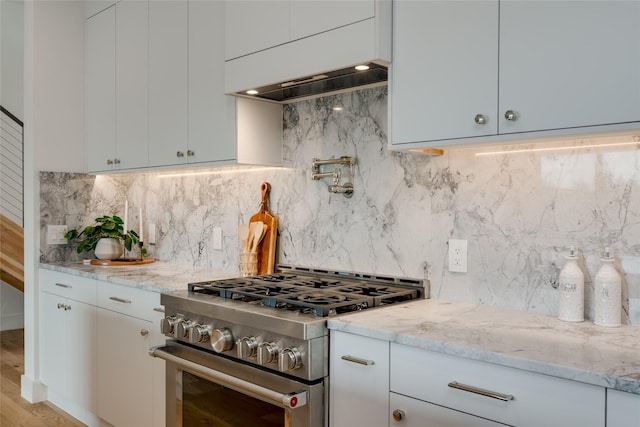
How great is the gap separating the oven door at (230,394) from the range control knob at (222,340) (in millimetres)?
63

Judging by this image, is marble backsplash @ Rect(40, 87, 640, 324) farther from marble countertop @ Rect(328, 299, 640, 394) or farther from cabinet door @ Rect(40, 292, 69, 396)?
cabinet door @ Rect(40, 292, 69, 396)

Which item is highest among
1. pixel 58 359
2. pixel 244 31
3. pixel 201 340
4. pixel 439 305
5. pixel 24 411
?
pixel 244 31

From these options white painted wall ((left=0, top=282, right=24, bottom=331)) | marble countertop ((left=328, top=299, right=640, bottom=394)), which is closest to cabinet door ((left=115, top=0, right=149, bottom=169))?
marble countertop ((left=328, top=299, right=640, bottom=394))

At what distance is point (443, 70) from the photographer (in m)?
1.79

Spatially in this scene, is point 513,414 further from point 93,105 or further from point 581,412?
point 93,105

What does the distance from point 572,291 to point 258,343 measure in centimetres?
104

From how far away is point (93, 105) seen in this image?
363 cm

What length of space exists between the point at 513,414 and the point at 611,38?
1018 mm

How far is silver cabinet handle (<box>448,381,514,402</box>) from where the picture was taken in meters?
1.35

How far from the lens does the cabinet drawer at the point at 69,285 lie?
3.04 m

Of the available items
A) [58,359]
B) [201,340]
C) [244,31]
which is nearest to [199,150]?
[244,31]

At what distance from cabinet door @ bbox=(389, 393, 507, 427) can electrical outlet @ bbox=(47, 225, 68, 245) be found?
280 cm

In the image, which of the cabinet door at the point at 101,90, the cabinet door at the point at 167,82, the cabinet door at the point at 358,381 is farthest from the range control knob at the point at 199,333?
the cabinet door at the point at 101,90

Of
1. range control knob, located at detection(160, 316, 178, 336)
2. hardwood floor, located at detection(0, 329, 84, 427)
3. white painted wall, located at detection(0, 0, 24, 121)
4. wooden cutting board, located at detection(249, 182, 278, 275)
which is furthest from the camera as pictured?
white painted wall, located at detection(0, 0, 24, 121)
